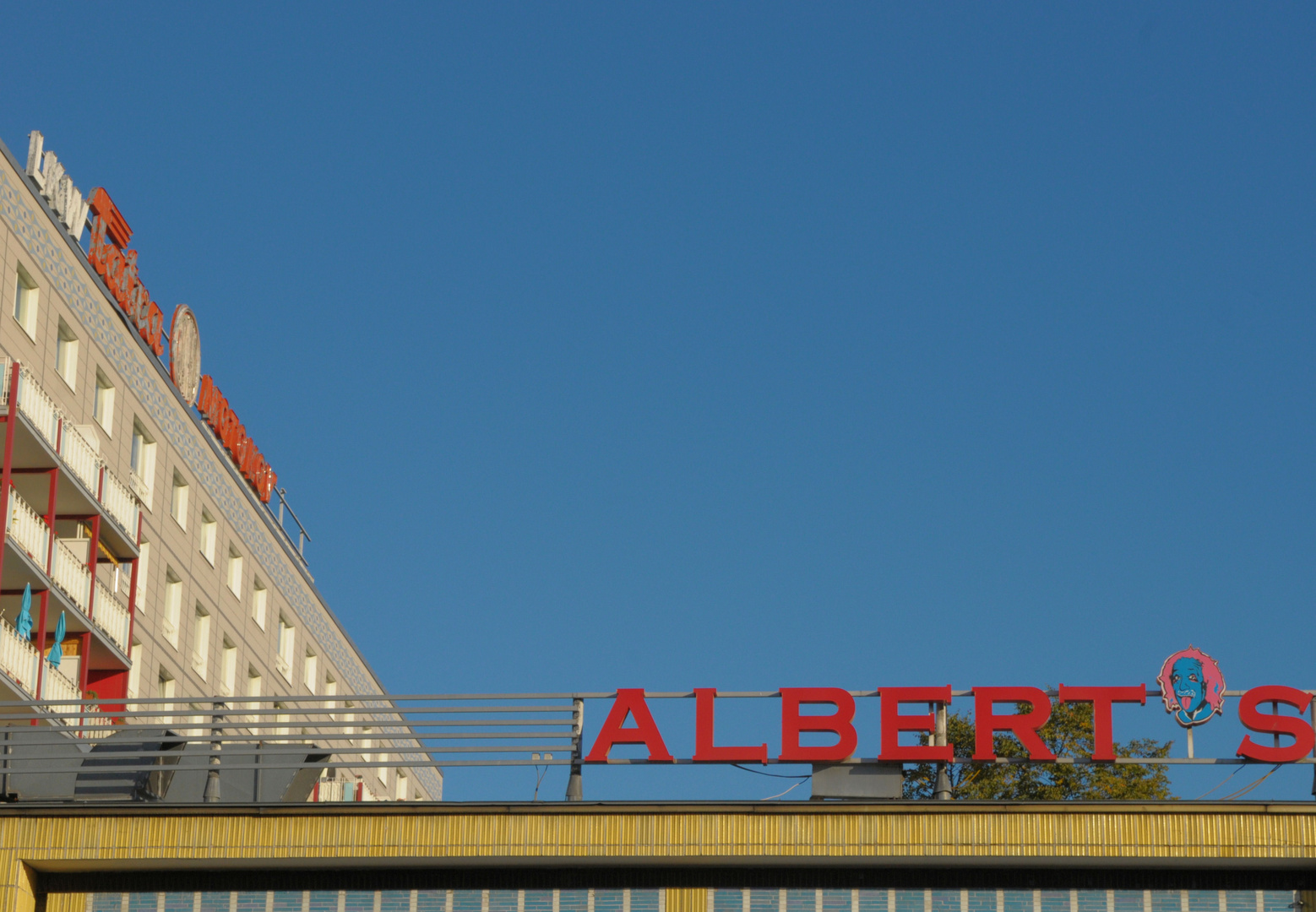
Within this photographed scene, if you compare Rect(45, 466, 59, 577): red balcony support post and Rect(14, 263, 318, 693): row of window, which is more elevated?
Rect(14, 263, 318, 693): row of window

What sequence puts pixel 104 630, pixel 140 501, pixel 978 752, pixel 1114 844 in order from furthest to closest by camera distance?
pixel 140 501 < pixel 104 630 < pixel 978 752 < pixel 1114 844

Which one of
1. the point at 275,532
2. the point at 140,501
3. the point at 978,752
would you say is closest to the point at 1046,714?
the point at 978,752

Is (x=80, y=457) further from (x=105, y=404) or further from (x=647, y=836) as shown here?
(x=647, y=836)

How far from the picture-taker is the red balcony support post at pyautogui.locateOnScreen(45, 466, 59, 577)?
53.9m

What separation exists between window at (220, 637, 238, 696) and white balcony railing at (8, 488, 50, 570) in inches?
717

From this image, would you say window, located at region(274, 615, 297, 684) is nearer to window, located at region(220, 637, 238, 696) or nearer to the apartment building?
the apartment building

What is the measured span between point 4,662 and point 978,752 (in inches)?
1200

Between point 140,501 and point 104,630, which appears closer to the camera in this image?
point 104,630

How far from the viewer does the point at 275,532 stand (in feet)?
261

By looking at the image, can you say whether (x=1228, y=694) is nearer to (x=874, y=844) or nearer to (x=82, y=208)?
(x=874, y=844)

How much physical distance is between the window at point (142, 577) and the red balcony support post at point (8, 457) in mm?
10554

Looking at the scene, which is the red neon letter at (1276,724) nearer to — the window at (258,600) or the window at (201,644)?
the window at (201,644)

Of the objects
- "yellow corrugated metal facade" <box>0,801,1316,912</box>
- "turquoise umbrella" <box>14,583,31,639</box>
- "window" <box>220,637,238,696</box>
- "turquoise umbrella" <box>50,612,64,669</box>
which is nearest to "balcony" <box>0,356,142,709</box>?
"turquoise umbrella" <box>14,583,31,639</box>

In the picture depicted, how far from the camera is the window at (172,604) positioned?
6675cm
